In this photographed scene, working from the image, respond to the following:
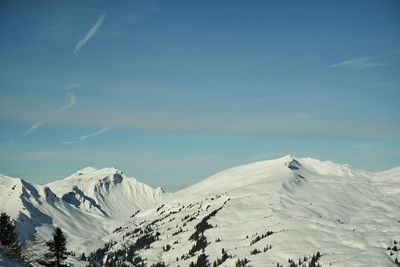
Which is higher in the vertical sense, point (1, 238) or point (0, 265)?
point (1, 238)

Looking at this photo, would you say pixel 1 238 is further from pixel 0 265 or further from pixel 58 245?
pixel 0 265

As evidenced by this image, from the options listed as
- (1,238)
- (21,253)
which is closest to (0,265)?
(21,253)

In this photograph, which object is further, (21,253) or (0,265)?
(21,253)

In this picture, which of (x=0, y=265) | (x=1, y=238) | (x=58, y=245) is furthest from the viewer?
(x=58, y=245)

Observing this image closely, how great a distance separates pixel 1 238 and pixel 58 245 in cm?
962

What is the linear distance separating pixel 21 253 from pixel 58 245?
4645 cm

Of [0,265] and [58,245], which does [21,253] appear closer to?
[0,265]

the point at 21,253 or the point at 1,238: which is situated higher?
the point at 1,238

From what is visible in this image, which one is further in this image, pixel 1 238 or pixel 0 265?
pixel 1 238

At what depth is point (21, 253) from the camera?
23062 millimetres

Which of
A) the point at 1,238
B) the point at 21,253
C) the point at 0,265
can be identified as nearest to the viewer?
the point at 0,265

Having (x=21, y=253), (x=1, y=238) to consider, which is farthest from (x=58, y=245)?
(x=21, y=253)

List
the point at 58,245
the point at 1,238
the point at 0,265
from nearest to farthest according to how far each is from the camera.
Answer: the point at 0,265 → the point at 1,238 → the point at 58,245

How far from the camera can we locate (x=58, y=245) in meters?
65.4
